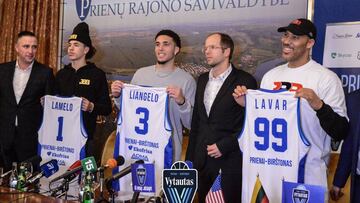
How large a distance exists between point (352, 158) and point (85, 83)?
1986mm

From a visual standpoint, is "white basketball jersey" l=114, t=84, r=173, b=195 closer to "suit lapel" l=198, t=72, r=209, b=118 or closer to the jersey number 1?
"suit lapel" l=198, t=72, r=209, b=118

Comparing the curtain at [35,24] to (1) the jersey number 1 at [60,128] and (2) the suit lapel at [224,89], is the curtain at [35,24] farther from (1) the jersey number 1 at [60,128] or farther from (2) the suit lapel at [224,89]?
(2) the suit lapel at [224,89]

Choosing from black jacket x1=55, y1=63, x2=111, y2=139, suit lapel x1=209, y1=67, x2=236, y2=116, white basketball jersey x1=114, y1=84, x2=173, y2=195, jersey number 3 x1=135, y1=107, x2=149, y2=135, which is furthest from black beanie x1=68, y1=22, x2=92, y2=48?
suit lapel x1=209, y1=67, x2=236, y2=116

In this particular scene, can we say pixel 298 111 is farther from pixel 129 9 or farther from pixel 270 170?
pixel 129 9

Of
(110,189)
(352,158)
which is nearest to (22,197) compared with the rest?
(110,189)

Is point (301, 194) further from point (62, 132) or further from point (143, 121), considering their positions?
point (62, 132)

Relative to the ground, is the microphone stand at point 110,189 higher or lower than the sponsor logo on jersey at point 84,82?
lower

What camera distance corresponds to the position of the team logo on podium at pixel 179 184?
2.01 m

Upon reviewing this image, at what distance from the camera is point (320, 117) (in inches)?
105

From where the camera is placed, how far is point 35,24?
16.9 feet

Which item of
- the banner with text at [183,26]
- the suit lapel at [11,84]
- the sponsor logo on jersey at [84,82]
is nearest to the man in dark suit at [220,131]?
the banner with text at [183,26]

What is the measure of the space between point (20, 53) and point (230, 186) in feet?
6.36

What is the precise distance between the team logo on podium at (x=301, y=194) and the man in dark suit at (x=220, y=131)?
39.0 inches

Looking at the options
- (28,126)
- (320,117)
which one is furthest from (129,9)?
(320,117)
